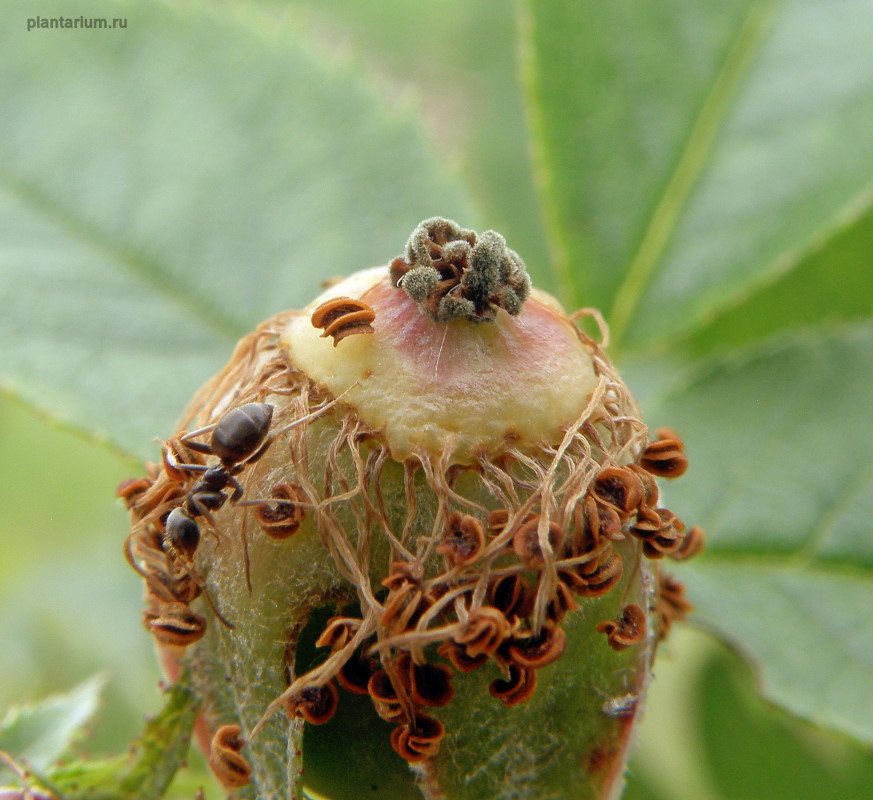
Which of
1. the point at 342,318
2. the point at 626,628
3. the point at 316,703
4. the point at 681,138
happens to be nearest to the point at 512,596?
the point at 626,628

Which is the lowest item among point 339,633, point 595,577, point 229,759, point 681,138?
point 229,759

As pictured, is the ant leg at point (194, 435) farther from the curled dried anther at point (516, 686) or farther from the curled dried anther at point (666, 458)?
the curled dried anther at point (666, 458)

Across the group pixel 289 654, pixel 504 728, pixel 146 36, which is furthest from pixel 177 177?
pixel 504 728

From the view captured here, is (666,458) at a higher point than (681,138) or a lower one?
lower

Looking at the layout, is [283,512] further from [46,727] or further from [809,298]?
[809,298]

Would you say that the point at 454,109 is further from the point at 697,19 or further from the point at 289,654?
the point at 289,654
